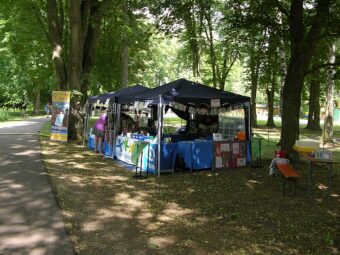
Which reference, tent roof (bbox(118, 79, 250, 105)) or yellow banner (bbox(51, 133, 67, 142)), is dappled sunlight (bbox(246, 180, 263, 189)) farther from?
yellow banner (bbox(51, 133, 67, 142))

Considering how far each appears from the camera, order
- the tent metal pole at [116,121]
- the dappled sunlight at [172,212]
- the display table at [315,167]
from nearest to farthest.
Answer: the dappled sunlight at [172,212] < the display table at [315,167] < the tent metal pole at [116,121]

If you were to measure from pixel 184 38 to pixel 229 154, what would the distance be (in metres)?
21.1

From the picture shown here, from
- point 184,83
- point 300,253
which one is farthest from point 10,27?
point 300,253

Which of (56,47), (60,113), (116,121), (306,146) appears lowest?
(306,146)

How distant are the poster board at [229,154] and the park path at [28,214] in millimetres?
4837

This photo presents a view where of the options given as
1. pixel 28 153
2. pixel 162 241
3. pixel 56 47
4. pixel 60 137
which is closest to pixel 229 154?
pixel 162 241

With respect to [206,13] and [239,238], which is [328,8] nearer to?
[239,238]

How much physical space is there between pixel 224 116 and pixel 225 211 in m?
7.92

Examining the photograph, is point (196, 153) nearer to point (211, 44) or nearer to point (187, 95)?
point (187, 95)

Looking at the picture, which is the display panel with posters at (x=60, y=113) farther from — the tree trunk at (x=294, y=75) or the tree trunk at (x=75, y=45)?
the tree trunk at (x=294, y=75)

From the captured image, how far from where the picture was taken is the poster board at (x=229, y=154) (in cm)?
1196

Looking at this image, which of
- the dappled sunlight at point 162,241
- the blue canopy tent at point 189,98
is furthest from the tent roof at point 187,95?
the dappled sunlight at point 162,241

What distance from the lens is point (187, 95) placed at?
38.2 ft

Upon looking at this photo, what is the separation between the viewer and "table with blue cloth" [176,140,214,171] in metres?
11.6
